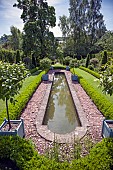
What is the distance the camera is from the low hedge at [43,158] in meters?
3.91

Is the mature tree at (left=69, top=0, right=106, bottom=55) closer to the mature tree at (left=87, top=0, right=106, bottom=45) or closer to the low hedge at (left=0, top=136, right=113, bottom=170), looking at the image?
the mature tree at (left=87, top=0, right=106, bottom=45)

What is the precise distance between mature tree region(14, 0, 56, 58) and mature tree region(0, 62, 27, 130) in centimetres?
1856

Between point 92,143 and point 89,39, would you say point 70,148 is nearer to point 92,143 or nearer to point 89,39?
point 92,143

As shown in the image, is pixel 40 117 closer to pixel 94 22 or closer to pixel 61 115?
pixel 61 115

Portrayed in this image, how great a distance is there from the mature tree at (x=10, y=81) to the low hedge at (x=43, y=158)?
1.22 meters

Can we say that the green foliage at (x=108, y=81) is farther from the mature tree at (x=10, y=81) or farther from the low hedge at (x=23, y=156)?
the mature tree at (x=10, y=81)

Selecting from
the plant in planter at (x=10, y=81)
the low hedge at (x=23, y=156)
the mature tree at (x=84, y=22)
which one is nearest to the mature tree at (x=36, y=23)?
the mature tree at (x=84, y=22)

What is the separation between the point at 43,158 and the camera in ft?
13.9

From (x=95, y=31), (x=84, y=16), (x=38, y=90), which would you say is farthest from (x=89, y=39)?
(x=38, y=90)

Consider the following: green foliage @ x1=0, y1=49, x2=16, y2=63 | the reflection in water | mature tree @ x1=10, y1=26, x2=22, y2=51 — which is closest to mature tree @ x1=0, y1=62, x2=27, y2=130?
the reflection in water

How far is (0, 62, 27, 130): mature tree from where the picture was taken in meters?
4.64

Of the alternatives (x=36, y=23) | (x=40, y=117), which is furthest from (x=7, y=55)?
(x=40, y=117)

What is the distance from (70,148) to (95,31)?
33.7 metres

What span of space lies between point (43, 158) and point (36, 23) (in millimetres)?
21166
